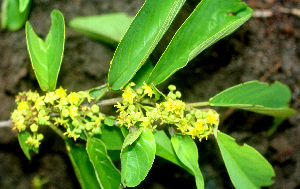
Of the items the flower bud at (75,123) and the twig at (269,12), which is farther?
the twig at (269,12)

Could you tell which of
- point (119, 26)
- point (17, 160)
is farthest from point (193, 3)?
point (17, 160)

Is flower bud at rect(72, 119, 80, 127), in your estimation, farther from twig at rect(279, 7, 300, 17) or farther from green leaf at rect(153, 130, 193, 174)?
twig at rect(279, 7, 300, 17)

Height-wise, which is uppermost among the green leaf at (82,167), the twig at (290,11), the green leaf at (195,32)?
the twig at (290,11)

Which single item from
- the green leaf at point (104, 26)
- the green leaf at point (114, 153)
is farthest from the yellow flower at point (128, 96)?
the green leaf at point (104, 26)

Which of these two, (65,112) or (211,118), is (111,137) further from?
(211,118)

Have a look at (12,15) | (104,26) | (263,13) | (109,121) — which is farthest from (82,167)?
(263,13)

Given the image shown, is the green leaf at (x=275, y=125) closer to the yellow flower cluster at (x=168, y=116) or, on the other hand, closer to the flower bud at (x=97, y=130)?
the yellow flower cluster at (x=168, y=116)
